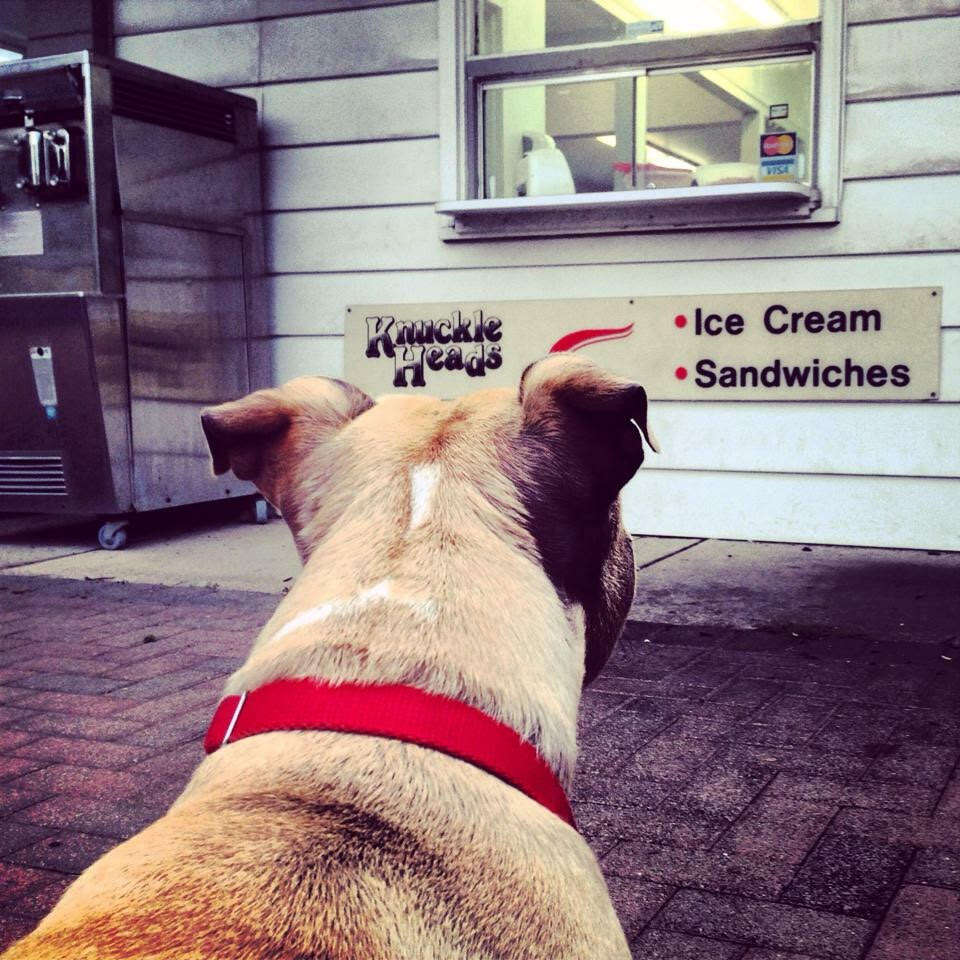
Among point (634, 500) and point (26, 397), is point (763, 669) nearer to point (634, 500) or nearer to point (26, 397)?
point (634, 500)

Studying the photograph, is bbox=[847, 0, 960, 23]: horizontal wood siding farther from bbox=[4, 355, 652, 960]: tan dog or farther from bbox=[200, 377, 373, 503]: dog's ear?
bbox=[200, 377, 373, 503]: dog's ear

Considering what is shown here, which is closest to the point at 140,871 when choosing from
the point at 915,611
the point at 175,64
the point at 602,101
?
the point at 915,611

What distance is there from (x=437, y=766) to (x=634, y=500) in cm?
575

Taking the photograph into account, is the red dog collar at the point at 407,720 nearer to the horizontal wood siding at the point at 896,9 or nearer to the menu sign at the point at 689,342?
the menu sign at the point at 689,342

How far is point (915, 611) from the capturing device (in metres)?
5.16

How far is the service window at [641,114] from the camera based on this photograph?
6.42m

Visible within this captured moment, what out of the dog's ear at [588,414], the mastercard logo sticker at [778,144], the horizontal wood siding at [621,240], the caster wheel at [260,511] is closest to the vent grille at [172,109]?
the horizontal wood siding at [621,240]

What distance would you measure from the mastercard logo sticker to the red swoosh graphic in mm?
1237

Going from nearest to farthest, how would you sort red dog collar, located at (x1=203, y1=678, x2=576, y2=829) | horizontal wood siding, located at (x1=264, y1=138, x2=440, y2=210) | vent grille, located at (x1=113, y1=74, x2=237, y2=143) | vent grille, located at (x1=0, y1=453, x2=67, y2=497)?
red dog collar, located at (x1=203, y1=678, x2=576, y2=829) → vent grille, located at (x1=113, y1=74, x2=237, y2=143) → vent grille, located at (x1=0, y1=453, x2=67, y2=497) → horizontal wood siding, located at (x1=264, y1=138, x2=440, y2=210)

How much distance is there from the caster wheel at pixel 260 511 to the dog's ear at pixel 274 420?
571 cm

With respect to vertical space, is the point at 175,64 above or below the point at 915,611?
above

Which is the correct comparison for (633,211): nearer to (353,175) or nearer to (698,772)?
(353,175)

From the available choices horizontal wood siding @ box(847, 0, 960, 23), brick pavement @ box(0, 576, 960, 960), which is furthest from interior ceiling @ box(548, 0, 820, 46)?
brick pavement @ box(0, 576, 960, 960)

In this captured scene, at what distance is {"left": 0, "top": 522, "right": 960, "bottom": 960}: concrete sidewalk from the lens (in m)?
2.63
